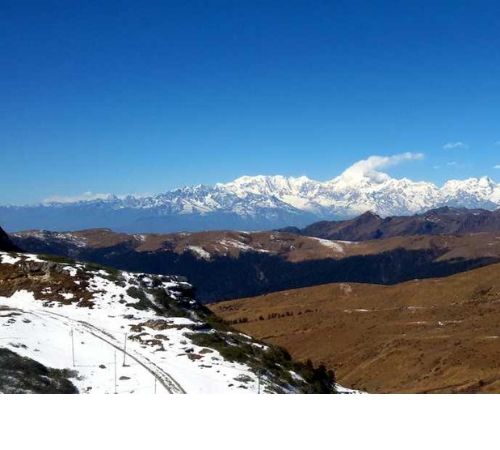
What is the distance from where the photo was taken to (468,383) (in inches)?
2805

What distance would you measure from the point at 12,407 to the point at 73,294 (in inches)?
1851

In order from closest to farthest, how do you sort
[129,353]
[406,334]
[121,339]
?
[129,353]
[121,339]
[406,334]

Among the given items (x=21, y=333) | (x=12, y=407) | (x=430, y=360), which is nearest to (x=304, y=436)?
(x=12, y=407)

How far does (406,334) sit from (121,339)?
92.9 meters

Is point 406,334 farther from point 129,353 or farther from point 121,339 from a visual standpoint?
point 129,353

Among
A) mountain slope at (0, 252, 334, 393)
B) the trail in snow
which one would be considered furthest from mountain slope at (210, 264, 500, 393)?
the trail in snow

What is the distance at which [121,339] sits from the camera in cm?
4034

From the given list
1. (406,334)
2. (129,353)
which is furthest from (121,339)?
(406,334)

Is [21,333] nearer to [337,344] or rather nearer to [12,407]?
[12,407]

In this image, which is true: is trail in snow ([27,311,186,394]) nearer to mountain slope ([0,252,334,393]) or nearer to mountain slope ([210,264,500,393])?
mountain slope ([0,252,334,393])

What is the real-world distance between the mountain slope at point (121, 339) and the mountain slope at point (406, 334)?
37583mm

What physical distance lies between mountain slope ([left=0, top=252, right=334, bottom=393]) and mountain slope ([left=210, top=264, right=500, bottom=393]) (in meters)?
37.6

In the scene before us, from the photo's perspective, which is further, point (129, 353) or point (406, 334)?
point (406, 334)

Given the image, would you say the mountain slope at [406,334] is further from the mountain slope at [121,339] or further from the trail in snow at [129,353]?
the trail in snow at [129,353]
